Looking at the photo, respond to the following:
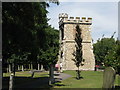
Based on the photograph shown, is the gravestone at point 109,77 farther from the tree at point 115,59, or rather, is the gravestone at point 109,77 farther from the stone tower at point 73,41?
the stone tower at point 73,41

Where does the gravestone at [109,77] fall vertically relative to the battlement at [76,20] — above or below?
below

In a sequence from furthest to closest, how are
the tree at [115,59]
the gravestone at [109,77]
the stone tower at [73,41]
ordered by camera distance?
the stone tower at [73,41]
the tree at [115,59]
the gravestone at [109,77]

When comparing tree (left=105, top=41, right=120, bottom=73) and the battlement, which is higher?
the battlement

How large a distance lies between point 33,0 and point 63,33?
41.3m

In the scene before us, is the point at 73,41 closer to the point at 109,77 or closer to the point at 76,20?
the point at 76,20

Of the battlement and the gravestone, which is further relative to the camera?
the battlement

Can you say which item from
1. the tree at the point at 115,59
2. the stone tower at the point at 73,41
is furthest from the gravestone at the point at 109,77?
the stone tower at the point at 73,41

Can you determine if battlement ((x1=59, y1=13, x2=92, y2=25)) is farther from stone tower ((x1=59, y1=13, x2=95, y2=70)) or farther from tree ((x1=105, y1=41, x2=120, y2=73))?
tree ((x1=105, y1=41, x2=120, y2=73))

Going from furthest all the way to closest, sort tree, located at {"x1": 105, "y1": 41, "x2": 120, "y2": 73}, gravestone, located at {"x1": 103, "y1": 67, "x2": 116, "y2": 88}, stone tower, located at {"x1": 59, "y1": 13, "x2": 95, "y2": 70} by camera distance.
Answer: stone tower, located at {"x1": 59, "y1": 13, "x2": 95, "y2": 70} → tree, located at {"x1": 105, "y1": 41, "x2": 120, "y2": 73} → gravestone, located at {"x1": 103, "y1": 67, "x2": 116, "y2": 88}

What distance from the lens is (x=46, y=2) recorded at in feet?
54.1

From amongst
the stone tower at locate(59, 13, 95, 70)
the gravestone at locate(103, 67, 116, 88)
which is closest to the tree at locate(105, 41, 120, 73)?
the gravestone at locate(103, 67, 116, 88)

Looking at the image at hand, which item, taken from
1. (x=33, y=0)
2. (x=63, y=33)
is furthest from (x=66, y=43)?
(x=33, y=0)

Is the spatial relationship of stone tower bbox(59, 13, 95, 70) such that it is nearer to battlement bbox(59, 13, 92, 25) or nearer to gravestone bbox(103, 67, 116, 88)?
battlement bbox(59, 13, 92, 25)

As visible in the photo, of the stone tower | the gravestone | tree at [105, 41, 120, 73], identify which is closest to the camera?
the gravestone
